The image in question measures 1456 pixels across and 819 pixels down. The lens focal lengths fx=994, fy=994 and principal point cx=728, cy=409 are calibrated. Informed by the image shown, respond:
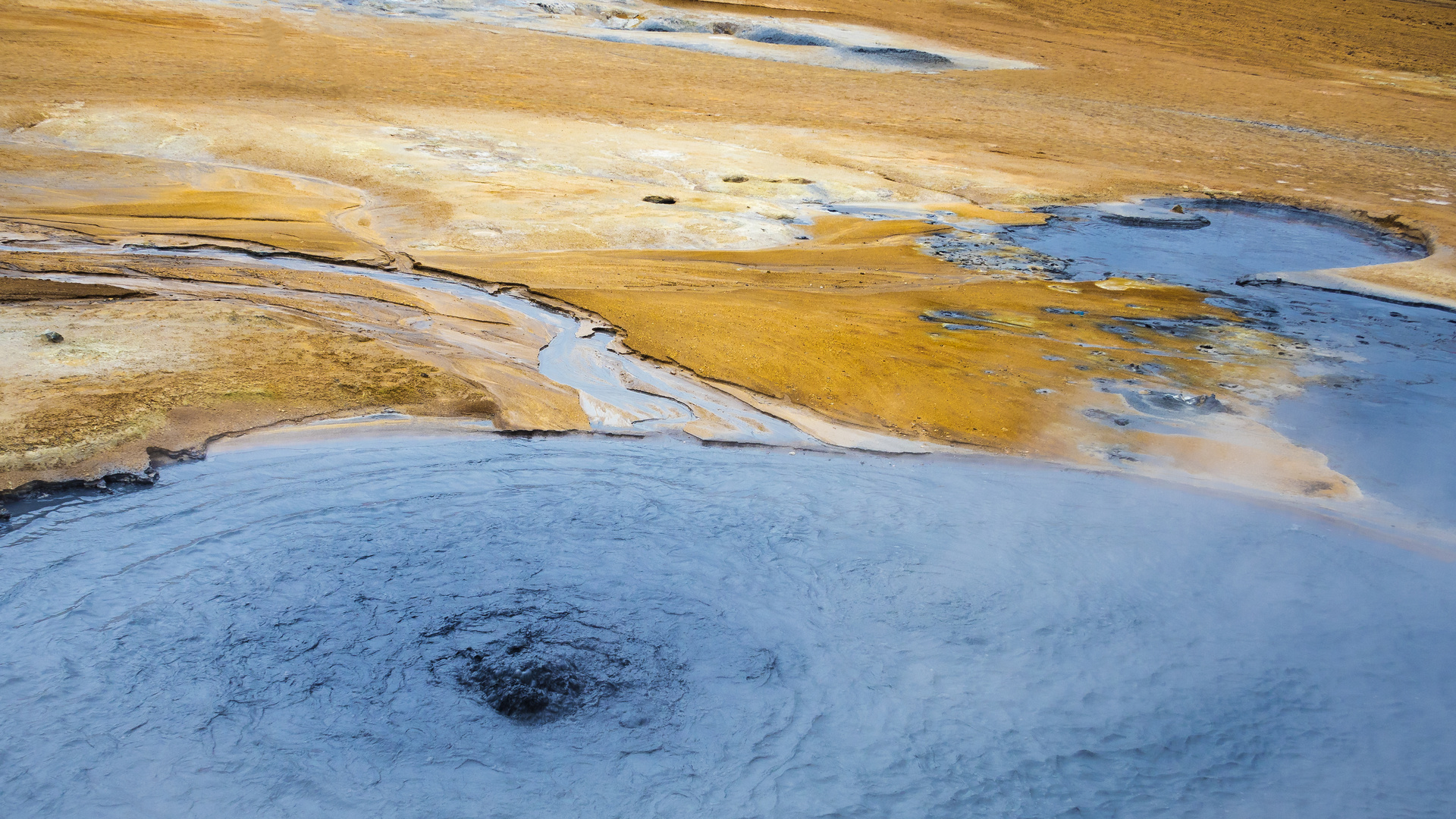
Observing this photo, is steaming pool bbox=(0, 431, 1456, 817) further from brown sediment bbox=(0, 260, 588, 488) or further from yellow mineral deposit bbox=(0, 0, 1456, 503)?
yellow mineral deposit bbox=(0, 0, 1456, 503)

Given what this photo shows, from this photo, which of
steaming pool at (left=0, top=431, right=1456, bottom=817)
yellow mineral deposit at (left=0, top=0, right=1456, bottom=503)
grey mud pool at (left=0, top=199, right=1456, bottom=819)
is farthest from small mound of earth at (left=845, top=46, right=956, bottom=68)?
steaming pool at (left=0, top=431, right=1456, bottom=817)

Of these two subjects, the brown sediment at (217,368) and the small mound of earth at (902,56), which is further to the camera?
the small mound of earth at (902,56)

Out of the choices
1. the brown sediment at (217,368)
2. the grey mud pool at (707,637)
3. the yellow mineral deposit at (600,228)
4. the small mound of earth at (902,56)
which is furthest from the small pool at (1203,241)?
the small mound of earth at (902,56)

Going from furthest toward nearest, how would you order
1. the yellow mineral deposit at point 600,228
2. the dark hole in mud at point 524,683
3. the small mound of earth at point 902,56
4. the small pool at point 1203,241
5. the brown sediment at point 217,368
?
1. the small mound of earth at point 902,56
2. the small pool at point 1203,241
3. the yellow mineral deposit at point 600,228
4. the brown sediment at point 217,368
5. the dark hole in mud at point 524,683

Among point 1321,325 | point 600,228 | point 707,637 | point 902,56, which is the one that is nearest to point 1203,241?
point 1321,325

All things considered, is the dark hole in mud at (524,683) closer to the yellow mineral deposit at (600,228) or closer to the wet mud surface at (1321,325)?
the yellow mineral deposit at (600,228)
